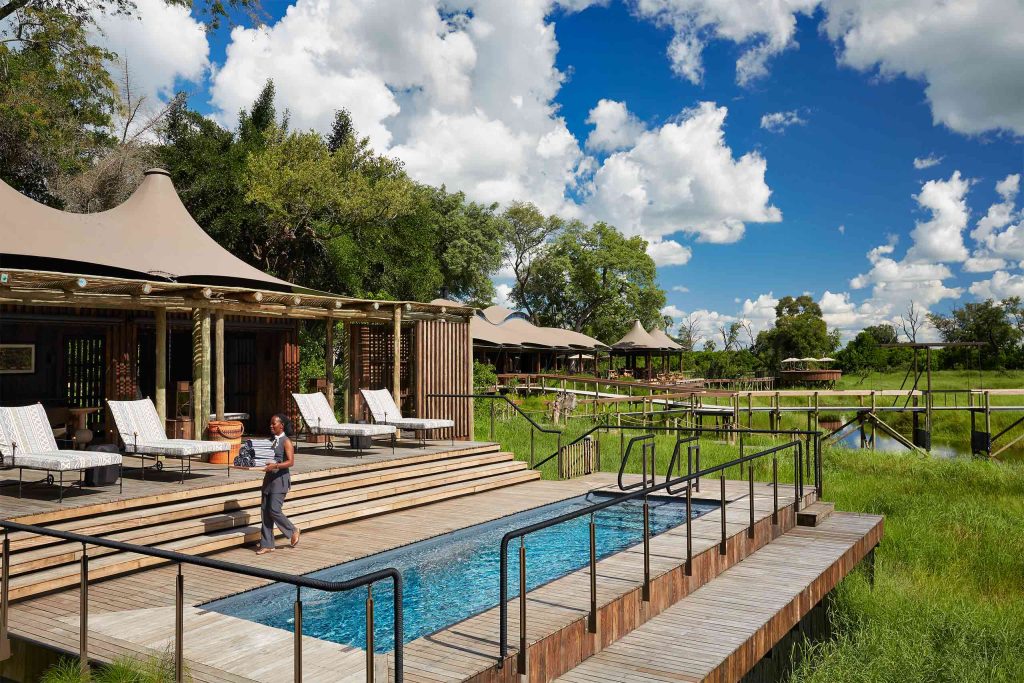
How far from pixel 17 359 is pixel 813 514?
1199 cm

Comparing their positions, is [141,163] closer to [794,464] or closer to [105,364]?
[105,364]

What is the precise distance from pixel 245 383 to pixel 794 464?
10.5 m

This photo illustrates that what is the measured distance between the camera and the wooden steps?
9.84m

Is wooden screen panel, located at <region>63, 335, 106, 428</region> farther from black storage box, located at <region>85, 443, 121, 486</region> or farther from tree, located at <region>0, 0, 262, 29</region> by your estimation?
tree, located at <region>0, 0, 262, 29</region>

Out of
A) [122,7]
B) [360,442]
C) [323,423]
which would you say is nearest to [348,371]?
[323,423]

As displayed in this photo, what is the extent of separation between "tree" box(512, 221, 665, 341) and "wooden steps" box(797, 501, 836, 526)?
43722 mm

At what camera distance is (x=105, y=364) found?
41.3 ft

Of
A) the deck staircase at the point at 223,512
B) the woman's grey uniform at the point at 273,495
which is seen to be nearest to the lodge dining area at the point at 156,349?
the deck staircase at the point at 223,512

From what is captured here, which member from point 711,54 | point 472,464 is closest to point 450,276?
point 711,54

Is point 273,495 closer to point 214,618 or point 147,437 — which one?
point 214,618

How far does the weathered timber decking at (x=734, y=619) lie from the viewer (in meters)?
5.13

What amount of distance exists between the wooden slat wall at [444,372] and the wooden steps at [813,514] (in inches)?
254

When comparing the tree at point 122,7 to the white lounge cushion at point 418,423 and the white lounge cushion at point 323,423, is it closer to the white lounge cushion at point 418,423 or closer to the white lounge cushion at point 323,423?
the white lounge cushion at point 323,423

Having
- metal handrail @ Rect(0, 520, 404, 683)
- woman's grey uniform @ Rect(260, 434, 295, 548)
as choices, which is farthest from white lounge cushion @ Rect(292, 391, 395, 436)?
metal handrail @ Rect(0, 520, 404, 683)
